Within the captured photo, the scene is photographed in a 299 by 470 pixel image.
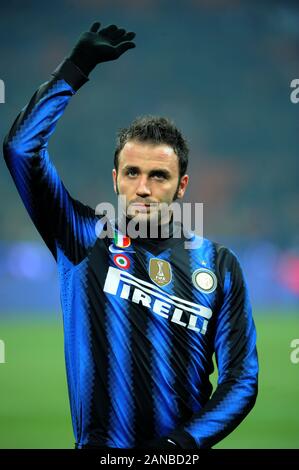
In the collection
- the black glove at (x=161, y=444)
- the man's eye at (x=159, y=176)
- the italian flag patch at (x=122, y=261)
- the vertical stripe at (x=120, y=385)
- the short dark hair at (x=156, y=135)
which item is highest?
the short dark hair at (x=156, y=135)

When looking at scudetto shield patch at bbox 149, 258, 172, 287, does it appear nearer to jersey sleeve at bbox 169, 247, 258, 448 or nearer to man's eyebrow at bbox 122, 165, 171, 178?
jersey sleeve at bbox 169, 247, 258, 448

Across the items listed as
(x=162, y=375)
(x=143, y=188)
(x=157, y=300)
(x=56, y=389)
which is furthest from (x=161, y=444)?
(x=56, y=389)

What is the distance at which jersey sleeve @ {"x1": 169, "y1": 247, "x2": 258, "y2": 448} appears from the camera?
7.90 feet

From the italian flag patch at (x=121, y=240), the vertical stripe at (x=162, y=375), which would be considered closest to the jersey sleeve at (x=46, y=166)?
the italian flag patch at (x=121, y=240)

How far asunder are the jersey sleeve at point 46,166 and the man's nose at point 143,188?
0.24 m

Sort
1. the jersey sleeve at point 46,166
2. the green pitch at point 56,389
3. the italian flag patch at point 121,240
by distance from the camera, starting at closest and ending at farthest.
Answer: the jersey sleeve at point 46,166 → the italian flag patch at point 121,240 → the green pitch at point 56,389

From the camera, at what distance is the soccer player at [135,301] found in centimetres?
238

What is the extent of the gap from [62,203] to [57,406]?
15.2 feet

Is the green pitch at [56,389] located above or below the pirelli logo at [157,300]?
below

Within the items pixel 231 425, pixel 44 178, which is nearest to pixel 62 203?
pixel 44 178

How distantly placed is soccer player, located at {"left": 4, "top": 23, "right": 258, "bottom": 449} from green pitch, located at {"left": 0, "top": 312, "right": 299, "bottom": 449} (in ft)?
10.4

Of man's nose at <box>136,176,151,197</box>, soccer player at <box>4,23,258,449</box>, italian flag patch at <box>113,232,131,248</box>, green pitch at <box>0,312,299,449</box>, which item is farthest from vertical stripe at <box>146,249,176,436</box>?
green pitch at <box>0,312,299,449</box>

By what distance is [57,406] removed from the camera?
6.71m

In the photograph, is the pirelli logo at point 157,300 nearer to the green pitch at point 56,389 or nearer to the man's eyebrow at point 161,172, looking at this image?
the man's eyebrow at point 161,172
